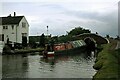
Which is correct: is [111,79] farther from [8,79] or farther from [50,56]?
[50,56]

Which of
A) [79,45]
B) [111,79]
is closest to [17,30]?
[79,45]

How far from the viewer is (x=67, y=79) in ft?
84.8

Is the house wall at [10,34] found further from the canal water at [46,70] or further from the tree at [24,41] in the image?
the canal water at [46,70]

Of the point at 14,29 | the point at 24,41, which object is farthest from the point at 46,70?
the point at 14,29

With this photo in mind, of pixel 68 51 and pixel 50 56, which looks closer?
pixel 50 56

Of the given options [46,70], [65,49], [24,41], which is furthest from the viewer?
[24,41]

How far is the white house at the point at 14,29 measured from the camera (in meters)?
79.9

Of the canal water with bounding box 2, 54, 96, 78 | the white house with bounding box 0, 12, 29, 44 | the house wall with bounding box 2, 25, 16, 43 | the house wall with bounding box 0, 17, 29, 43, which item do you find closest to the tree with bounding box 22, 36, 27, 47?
the house wall with bounding box 0, 17, 29, 43

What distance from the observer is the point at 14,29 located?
80250 millimetres

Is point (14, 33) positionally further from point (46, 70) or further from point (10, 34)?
point (46, 70)

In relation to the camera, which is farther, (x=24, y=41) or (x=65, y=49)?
(x=24, y=41)

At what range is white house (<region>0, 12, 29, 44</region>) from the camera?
79.9 meters

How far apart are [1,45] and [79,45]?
71.1 ft

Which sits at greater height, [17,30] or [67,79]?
[17,30]
